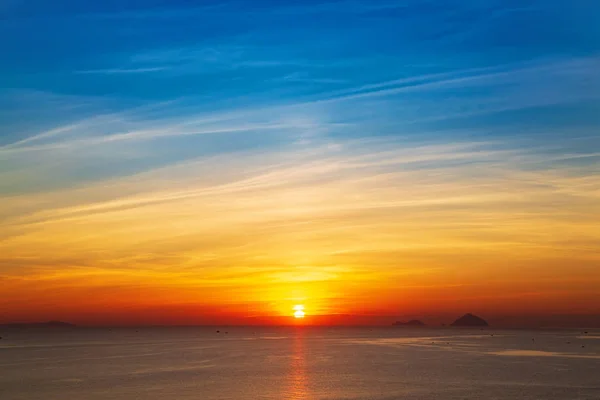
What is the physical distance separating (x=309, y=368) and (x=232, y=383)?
16.8m

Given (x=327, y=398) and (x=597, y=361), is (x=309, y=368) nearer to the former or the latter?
(x=327, y=398)

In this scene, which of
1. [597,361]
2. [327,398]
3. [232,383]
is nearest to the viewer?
[327,398]

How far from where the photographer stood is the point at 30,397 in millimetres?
45031

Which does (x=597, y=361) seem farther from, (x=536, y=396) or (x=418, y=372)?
(x=536, y=396)

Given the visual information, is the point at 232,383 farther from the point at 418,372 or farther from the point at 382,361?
the point at 382,361

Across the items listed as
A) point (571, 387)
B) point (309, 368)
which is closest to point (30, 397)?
point (309, 368)

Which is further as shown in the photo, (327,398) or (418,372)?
(418,372)

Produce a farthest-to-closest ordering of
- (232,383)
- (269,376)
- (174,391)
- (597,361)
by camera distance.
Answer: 1. (597,361)
2. (269,376)
3. (232,383)
4. (174,391)

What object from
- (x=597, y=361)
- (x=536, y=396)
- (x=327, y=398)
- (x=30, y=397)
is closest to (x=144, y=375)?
(x=30, y=397)

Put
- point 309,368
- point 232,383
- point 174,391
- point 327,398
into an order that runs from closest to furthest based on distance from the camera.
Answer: point 327,398, point 174,391, point 232,383, point 309,368

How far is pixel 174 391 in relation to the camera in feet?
155

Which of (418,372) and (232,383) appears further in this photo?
(418,372)

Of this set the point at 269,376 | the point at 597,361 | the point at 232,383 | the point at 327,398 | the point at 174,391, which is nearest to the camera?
the point at 327,398

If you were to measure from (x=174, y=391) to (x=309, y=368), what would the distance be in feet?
77.0
